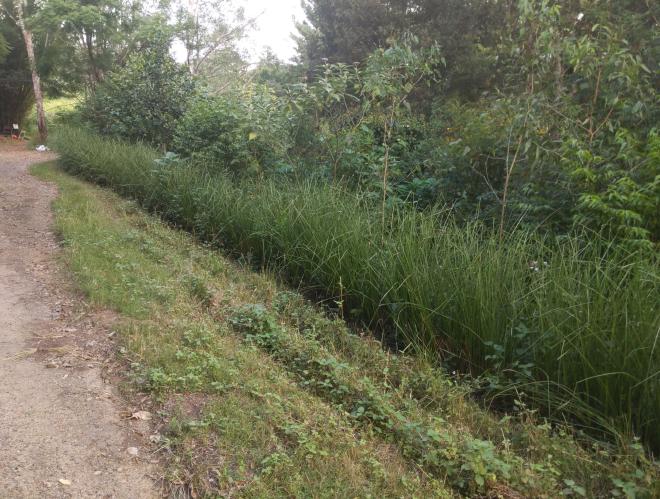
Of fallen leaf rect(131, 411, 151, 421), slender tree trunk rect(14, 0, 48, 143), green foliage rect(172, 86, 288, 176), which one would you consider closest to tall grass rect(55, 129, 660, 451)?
green foliage rect(172, 86, 288, 176)

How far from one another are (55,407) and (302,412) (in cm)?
130

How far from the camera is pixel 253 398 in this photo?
310 cm

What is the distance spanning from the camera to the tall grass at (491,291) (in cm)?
327

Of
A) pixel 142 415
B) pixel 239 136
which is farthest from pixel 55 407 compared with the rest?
pixel 239 136

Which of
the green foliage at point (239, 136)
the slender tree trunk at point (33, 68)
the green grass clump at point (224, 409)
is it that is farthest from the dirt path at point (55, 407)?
the slender tree trunk at point (33, 68)

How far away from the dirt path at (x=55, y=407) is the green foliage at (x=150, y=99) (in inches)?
283

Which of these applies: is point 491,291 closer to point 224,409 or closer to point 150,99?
point 224,409

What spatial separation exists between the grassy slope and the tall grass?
424 mm

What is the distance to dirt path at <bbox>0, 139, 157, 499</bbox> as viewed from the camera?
243 centimetres

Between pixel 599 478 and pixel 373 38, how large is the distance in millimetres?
16733

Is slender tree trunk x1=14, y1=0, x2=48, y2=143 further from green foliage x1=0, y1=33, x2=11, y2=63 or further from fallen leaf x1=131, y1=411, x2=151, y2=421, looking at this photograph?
fallen leaf x1=131, y1=411, x2=151, y2=421

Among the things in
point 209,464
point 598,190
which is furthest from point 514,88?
point 209,464

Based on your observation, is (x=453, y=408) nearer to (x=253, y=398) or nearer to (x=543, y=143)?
(x=253, y=398)

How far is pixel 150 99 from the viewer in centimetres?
1195
